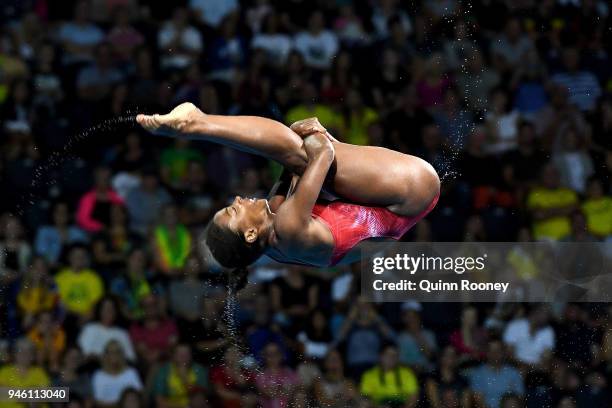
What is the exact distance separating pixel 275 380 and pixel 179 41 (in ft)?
10.4

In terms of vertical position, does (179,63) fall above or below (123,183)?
above

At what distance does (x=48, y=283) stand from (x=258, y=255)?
3297mm

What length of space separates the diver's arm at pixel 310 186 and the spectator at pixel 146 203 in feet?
11.5

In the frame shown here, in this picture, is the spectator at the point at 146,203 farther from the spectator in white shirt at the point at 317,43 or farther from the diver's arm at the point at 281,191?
the diver's arm at the point at 281,191

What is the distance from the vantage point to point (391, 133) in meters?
8.41

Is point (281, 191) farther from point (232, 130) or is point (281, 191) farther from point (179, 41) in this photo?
point (179, 41)

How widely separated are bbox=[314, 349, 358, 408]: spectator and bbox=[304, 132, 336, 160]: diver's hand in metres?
3.04

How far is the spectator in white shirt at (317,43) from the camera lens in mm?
8992

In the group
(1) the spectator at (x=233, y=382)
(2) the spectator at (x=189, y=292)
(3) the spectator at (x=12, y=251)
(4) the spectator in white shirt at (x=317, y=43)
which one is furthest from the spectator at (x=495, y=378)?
(3) the spectator at (x=12, y=251)

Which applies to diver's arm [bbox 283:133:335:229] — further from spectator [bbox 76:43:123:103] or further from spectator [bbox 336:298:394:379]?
spectator [bbox 76:43:123:103]

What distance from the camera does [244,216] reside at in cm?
474

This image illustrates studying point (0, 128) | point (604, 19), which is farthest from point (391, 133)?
point (0, 128)

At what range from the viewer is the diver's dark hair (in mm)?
4742

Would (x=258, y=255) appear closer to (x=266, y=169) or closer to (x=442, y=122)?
(x=266, y=169)
